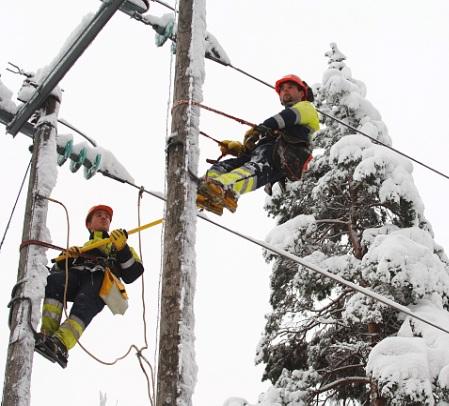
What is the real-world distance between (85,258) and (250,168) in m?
Answer: 1.71

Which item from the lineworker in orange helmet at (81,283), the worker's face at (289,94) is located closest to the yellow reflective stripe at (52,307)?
the lineworker in orange helmet at (81,283)

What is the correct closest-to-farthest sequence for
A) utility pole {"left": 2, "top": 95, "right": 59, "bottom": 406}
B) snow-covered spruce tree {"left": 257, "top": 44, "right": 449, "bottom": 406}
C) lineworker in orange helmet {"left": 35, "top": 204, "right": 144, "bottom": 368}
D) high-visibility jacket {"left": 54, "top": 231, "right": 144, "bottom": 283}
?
utility pole {"left": 2, "top": 95, "right": 59, "bottom": 406}
lineworker in orange helmet {"left": 35, "top": 204, "right": 144, "bottom": 368}
high-visibility jacket {"left": 54, "top": 231, "right": 144, "bottom": 283}
snow-covered spruce tree {"left": 257, "top": 44, "right": 449, "bottom": 406}

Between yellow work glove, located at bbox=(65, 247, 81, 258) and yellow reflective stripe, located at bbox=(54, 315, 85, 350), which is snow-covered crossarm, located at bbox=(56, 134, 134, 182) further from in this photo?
yellow reflective stripe, located at bbox=(54, 315, 85, 350)

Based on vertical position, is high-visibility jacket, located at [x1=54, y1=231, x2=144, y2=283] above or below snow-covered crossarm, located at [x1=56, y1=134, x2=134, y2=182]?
below

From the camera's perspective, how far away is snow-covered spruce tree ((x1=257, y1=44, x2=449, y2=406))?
10.3 m

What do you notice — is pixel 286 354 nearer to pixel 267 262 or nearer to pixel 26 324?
pixel 267 262

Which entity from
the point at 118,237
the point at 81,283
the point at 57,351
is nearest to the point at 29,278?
the point at 57,351

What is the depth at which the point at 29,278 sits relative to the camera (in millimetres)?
5844

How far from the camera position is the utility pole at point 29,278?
5.44 meters

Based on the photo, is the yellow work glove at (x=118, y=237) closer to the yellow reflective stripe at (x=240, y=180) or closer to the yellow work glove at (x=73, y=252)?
the yellow work glove at (x=73, y=252)

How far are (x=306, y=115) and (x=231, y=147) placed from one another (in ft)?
2.55

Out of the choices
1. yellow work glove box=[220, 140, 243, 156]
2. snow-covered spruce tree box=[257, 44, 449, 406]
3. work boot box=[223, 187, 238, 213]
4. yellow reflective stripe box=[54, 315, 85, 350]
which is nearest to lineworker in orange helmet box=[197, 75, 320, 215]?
yellow work glove box=[220, 140, 243, 156]

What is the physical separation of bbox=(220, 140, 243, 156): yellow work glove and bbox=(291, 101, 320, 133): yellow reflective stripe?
2.03 feet

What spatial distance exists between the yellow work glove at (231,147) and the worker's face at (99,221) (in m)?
1.38
